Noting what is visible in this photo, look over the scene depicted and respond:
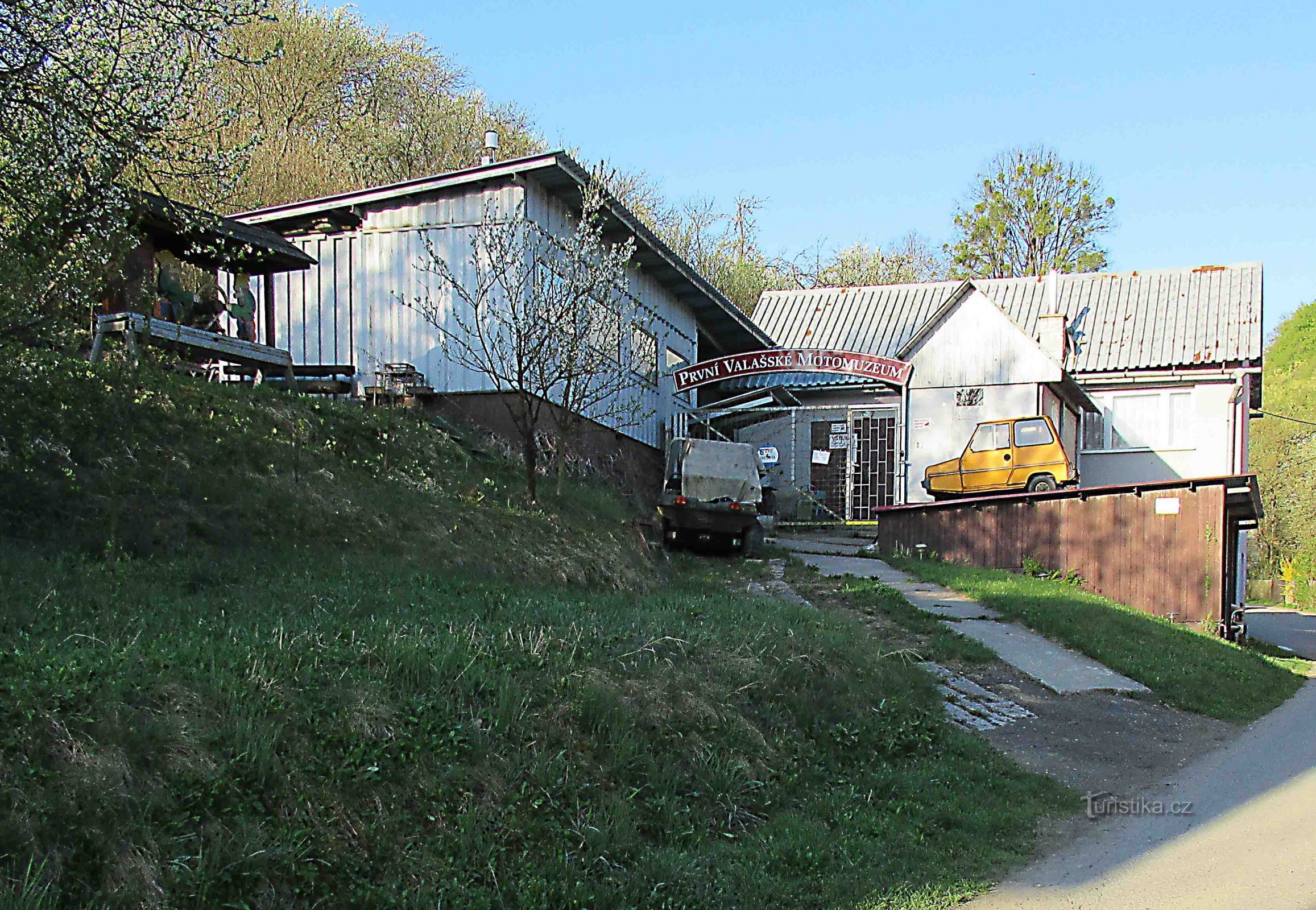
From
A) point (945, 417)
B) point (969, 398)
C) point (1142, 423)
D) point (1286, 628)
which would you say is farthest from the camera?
point (1142, 423)

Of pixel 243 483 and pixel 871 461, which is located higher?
pixel 871 461

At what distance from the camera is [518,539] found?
13.4 metres

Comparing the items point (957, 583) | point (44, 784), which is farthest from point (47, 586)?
point (957, 583)

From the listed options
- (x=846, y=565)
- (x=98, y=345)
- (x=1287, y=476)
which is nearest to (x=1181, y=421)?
(x=846, y=565)

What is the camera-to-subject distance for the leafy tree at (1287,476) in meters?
47.0

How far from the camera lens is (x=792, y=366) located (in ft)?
84.2

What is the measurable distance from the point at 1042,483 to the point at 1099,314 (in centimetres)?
1267

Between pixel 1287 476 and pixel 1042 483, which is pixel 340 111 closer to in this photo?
pixel 1042 483

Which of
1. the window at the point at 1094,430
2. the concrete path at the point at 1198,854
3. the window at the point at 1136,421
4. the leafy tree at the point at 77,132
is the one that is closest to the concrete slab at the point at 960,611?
the concrete path at the point at 1198,854

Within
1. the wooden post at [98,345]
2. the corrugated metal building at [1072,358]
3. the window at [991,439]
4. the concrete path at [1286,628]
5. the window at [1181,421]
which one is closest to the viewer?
the wooden post at [98,345]

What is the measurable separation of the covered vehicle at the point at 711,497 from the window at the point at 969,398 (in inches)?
337

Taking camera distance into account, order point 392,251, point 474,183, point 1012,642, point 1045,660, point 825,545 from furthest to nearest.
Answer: point 825,545
point 392,251
point 474,183
point 1012,642
point 1045,660

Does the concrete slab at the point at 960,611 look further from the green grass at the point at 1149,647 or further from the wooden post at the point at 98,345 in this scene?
the wooden post at the point at 98,345

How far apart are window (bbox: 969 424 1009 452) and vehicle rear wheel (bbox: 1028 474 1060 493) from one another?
889 millimetres
